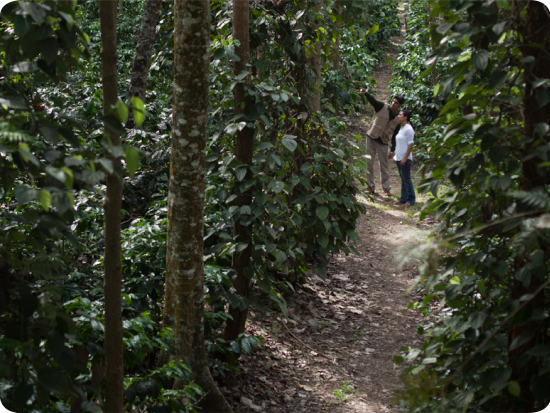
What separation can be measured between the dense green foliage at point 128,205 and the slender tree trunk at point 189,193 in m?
0.18

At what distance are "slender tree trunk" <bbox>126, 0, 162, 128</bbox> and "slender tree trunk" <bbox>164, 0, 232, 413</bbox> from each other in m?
4.06

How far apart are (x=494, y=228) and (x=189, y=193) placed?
2000 mm

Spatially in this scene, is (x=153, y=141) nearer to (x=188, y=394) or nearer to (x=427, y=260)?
(x=188, y=394)

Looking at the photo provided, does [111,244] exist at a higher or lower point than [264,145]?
lower

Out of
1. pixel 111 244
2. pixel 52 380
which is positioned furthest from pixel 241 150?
pixel 52 380

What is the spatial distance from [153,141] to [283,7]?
8.04 feet

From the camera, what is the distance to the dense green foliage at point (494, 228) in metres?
1.97

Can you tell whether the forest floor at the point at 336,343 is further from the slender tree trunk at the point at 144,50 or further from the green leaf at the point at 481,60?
the slender tree trunk at the point at 144,50

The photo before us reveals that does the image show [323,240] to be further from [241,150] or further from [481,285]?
[481,285]

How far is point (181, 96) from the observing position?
3244 mm

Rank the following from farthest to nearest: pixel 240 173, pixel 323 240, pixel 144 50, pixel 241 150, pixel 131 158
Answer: pixel 144 50 → pixel 323 240 → pixel 241 150 → pixel 240 173 → pixel 131 158

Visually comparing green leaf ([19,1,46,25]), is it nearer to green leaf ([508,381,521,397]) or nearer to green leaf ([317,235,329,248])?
green leaf ([508,381,521,397])

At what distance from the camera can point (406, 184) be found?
9609 mm

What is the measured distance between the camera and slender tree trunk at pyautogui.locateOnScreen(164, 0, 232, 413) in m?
3.20
